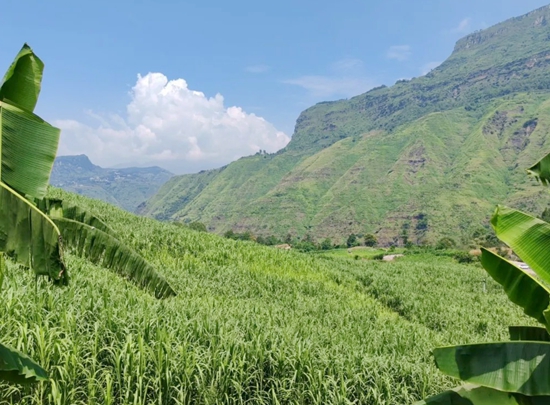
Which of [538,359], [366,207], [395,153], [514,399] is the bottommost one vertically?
[514,399]

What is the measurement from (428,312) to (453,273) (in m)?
14.2

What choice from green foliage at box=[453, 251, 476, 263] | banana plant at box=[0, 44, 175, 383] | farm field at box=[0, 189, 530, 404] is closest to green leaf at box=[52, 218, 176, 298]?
farm field at box=[0, 189, 530, 404]

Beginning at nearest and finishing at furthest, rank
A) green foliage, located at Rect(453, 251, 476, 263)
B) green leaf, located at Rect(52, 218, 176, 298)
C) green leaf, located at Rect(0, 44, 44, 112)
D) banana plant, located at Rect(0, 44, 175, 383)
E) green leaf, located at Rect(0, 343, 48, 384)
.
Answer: green leaf, located at Rect(0, 343, 48, 384), banana plant, located at Rect(0, 44, 175, 383), green leaf, located at Rect(0, 44, 44, 112), green leaf, located at Rect(52, 218, 176, 298), green foliage, located at Rect(453, 251, 476, 263)

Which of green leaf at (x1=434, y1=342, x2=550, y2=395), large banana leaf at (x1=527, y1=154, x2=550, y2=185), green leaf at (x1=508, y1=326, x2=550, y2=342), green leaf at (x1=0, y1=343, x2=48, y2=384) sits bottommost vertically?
green leaf at (x1=0, y1=343, x2=48, y2=384)

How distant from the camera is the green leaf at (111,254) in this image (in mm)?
5820

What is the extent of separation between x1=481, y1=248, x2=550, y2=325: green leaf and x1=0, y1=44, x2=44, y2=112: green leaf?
15.2 ft

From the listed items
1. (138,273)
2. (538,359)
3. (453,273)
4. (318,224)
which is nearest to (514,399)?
(538,359)

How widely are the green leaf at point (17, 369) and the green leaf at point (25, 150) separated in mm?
1158

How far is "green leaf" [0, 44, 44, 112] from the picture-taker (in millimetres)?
3432

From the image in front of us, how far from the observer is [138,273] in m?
6.59

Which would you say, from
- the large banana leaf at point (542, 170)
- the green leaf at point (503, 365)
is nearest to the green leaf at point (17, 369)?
the green leaf at point (503, 365)

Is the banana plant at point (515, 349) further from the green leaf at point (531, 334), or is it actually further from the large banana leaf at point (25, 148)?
the large banana leaf at point (25, 148)

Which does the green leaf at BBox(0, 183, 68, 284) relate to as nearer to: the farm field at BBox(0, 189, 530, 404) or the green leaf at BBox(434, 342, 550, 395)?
the farm field at BBox(0, 189, 530, 404)

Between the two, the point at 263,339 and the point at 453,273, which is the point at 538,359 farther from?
the point at 453,273
